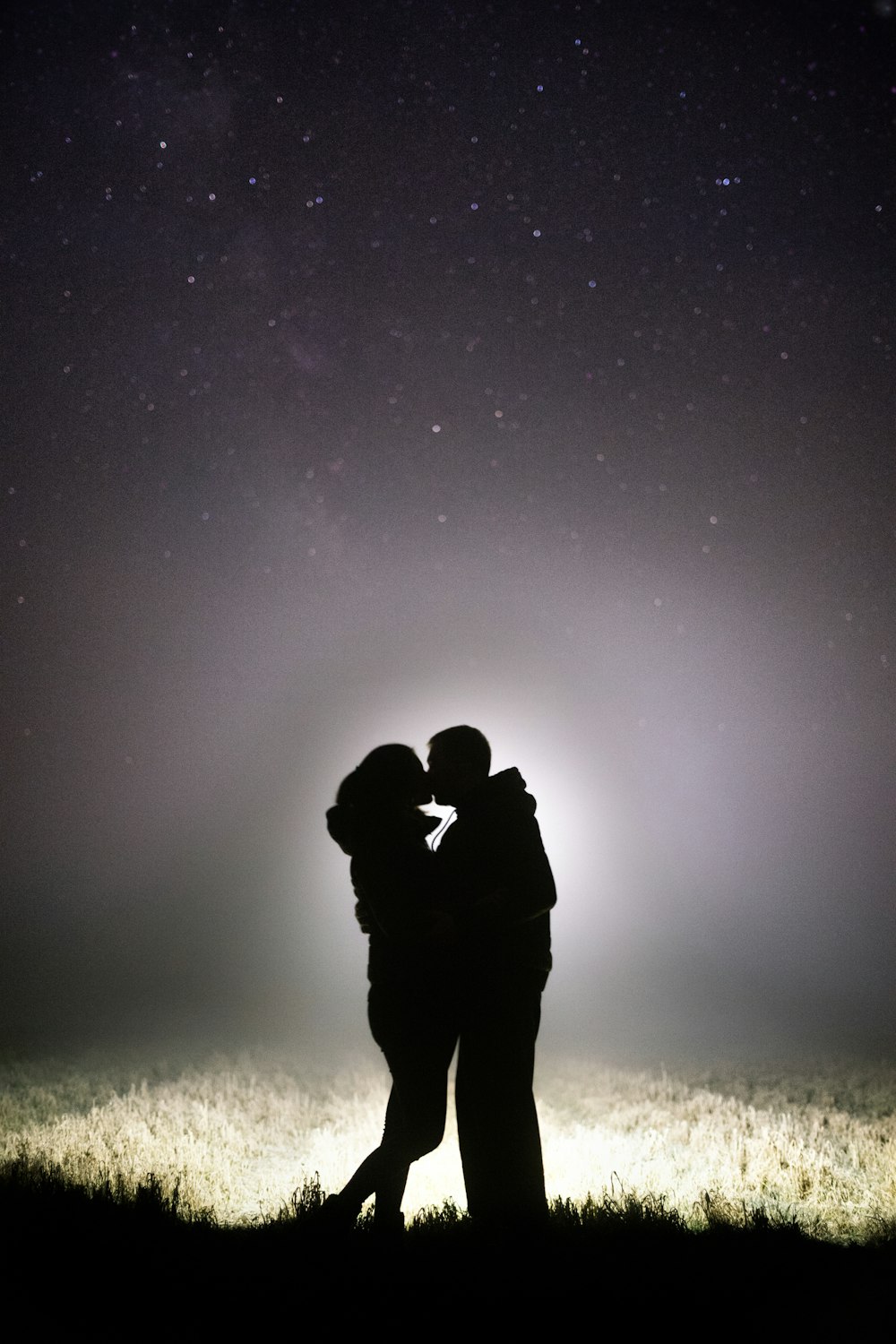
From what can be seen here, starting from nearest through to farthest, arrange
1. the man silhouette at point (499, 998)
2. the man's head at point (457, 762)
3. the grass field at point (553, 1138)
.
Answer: the man silhouette at point (499, 998), the man's head at point (457, 762), the grass field at point (553, 1138)

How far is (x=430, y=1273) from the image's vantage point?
3.02 m

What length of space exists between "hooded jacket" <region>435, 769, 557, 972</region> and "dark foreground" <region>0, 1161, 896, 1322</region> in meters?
1.29

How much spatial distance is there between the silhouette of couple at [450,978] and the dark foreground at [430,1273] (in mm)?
234

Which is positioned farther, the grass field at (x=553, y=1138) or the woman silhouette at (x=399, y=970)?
the grass field at (x=553, y=1138)

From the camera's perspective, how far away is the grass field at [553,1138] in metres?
4.51

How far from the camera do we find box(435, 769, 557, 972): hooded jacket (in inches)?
136

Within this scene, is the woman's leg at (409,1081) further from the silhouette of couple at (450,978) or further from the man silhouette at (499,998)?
the man silhouette at (499,998)

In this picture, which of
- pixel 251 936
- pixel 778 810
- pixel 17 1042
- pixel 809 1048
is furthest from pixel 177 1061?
pixel 778 810

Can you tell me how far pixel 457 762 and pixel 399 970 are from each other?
3.68ft

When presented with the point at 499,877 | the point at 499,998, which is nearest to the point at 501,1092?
the point at 499,998

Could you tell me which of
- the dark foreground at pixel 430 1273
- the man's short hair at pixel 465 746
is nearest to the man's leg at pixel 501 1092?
the dark foreground at pixel 430 1273

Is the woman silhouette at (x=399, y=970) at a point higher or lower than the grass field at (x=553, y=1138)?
higher

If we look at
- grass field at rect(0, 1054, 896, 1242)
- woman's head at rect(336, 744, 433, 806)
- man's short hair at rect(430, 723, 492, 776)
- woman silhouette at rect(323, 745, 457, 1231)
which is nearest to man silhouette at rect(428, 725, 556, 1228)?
woman silhouette at rect(323, 745, 457, 1231)

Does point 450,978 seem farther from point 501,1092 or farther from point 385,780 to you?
point 385,780
